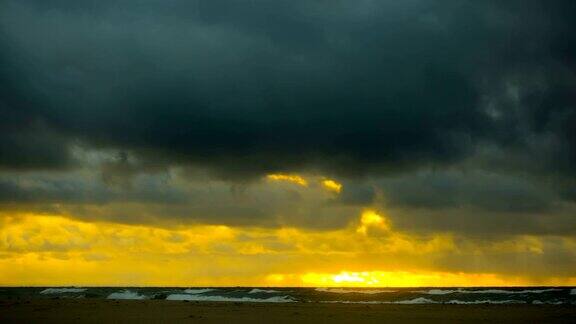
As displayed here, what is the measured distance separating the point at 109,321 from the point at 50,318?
2.91 m

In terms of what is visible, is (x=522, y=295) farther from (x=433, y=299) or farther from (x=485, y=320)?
(x=485, y=320)

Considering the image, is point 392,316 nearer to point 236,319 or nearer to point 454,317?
point 454,317

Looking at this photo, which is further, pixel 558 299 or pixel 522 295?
pixel 522 295


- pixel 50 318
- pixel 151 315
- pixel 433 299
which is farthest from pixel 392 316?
pixel 433 299

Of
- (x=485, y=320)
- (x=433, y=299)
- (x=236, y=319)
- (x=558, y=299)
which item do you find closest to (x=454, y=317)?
(x=485, y=320)

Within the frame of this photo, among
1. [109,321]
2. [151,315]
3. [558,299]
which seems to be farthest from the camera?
[558,299]

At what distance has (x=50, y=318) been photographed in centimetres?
2475

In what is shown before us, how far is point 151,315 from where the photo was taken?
27281 millimetres

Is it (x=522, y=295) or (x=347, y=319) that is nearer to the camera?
(x=347, y=319)

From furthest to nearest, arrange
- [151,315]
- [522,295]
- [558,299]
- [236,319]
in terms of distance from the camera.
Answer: [522,295] < [558,299] < [151,315] < [236,319]

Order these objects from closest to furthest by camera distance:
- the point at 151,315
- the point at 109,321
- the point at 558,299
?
1. the point at 109,321
2. the point at 151,315
3. the point at 558,299

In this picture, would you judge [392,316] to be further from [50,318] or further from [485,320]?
[50,318]

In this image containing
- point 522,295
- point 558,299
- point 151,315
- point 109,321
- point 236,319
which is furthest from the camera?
point 522,295

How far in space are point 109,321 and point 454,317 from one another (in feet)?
51.2
